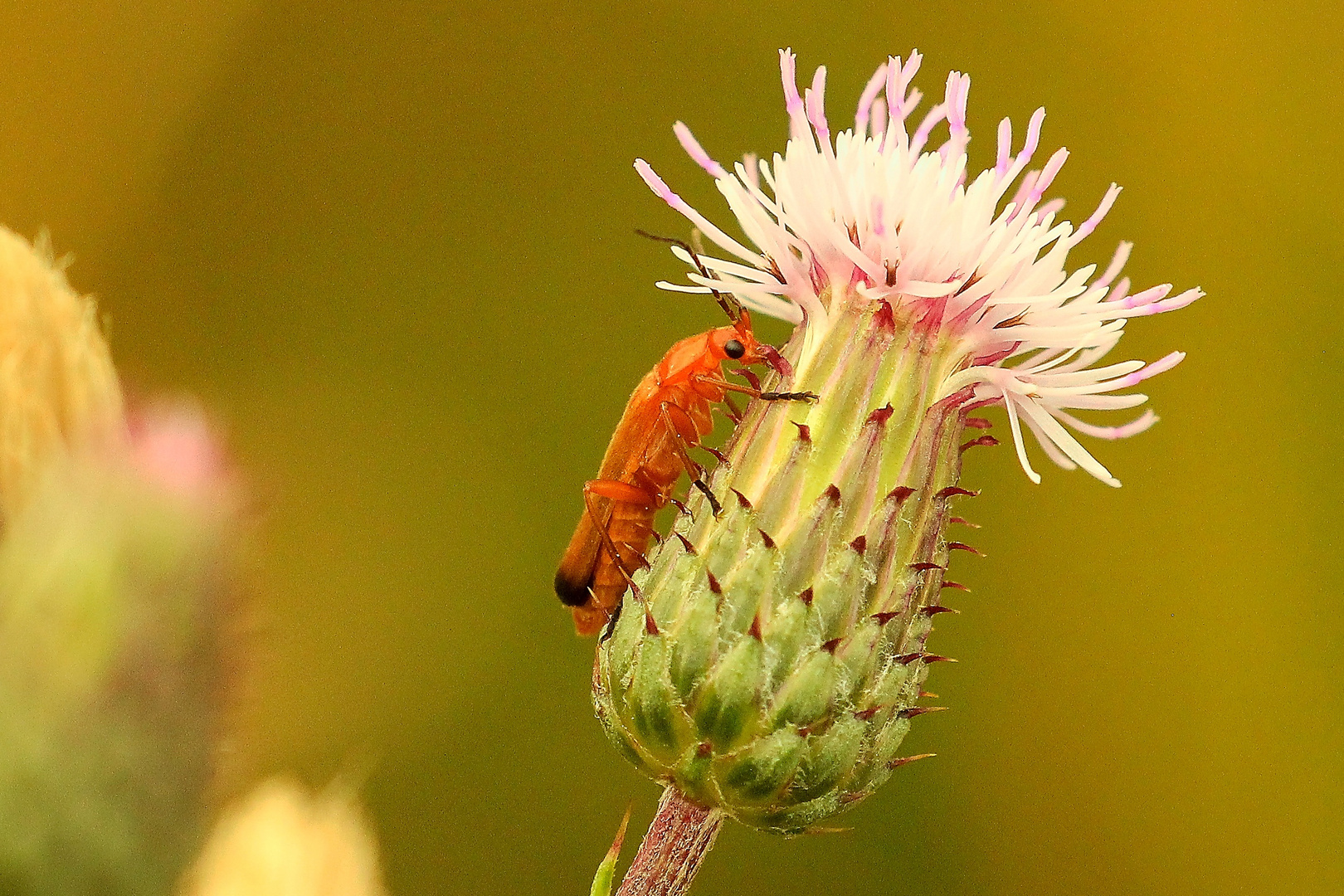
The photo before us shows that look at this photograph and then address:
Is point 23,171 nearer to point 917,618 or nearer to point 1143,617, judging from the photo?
point 917,618

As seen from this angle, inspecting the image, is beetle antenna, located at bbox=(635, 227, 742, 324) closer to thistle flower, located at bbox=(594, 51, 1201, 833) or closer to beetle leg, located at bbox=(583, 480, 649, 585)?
thistle flower, located at bbox=(594, 51, 1201, 833)

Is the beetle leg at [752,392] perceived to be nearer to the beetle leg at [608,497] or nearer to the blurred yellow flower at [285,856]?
the beetle leg at [608,497]

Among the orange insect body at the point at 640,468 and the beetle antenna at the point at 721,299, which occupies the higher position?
the beetle antenna at the point at 721,299

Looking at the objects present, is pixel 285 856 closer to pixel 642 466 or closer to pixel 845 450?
pixel 642 466

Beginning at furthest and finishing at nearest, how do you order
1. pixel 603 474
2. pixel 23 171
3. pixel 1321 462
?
1. pixel 1321 462
2. pixel 23 171
3. pixel 603 474

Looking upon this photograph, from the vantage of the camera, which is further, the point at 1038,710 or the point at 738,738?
the point at 1038,710

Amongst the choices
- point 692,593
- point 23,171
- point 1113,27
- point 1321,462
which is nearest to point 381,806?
point 23,171

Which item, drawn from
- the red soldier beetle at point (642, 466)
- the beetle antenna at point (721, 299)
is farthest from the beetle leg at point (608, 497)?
the beetle antenna at point (721, 299)

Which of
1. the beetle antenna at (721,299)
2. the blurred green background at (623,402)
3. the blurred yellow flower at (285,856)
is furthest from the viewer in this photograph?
the blurred green background at (623,402)
